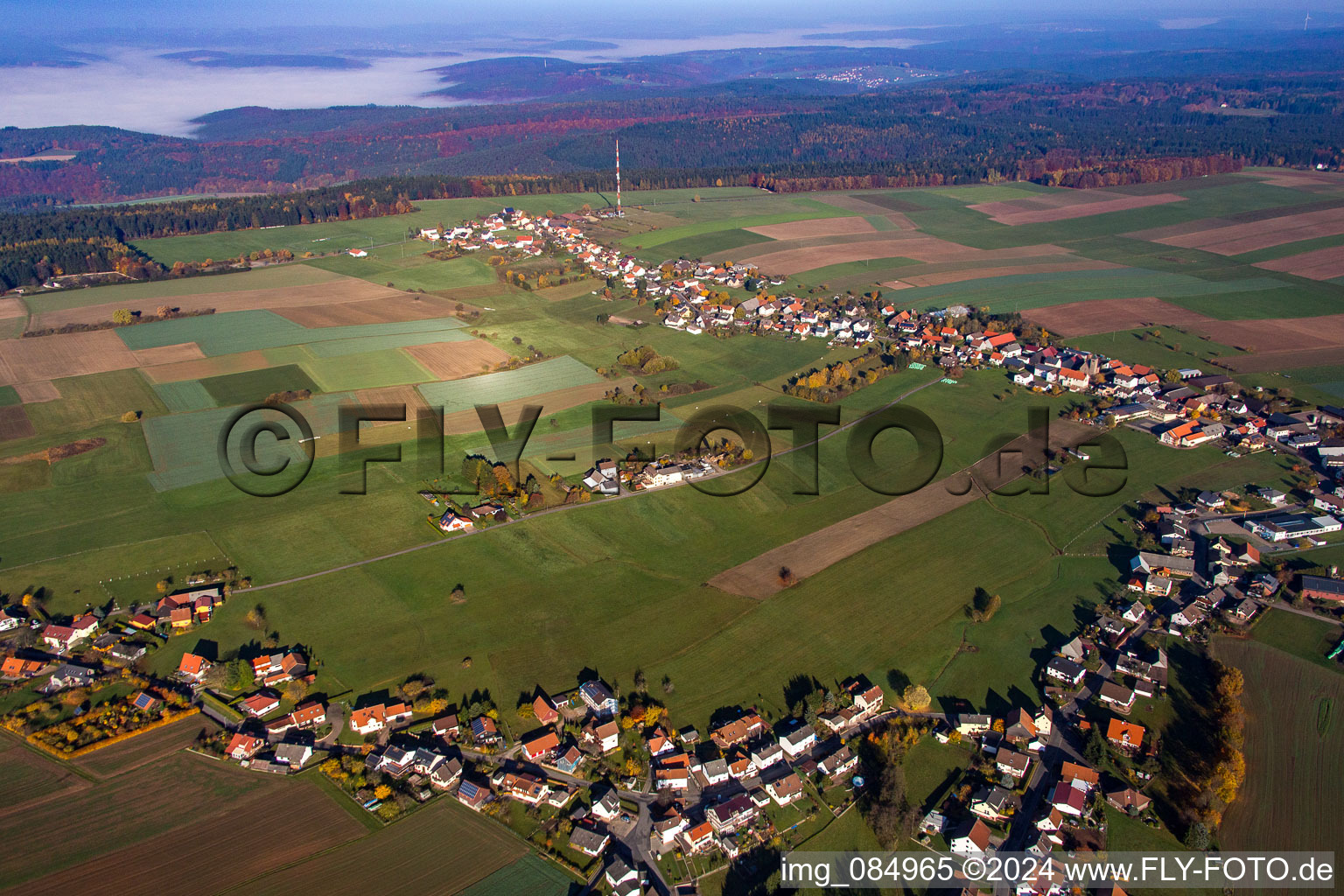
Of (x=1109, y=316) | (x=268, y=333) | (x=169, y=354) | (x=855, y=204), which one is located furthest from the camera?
(x=855, y=204)

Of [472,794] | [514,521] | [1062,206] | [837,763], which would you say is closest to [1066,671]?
[837,763]

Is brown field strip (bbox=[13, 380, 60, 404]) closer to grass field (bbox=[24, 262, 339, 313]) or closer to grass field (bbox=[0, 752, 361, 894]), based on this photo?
grass field (bbox=[24, 262, 339, 313])

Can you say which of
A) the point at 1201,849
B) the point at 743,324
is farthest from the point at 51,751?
the point at 743,324

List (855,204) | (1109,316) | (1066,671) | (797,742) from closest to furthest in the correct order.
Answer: (797,742) → (1066,671) → (1109,316) → (855,204)

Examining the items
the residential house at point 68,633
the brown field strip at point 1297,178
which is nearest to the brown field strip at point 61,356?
the residential house at point 68,633

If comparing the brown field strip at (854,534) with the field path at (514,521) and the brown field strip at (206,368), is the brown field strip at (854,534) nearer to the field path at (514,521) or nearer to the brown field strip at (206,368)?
the field path at (514,521)

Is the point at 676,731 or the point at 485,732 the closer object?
the point at 485,732

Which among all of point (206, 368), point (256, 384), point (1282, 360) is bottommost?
point (1282, 360)

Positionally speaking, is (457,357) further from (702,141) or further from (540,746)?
(702,141)
